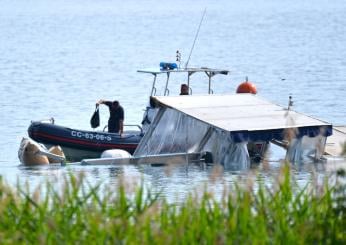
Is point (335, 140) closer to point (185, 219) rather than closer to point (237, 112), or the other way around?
point (237, 112)

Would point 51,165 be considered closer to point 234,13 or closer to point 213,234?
point 213,234

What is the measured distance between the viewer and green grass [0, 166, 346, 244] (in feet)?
32.2

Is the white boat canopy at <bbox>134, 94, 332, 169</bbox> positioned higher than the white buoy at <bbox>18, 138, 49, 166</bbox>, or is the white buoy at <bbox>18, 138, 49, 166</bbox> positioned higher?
the white boat canopy at <bbox>134, 94, 332, 169</bbox>

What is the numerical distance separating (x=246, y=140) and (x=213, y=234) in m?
15.6

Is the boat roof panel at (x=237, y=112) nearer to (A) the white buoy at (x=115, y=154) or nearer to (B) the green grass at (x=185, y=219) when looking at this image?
(A) the white buoy at (x=115, y=154)

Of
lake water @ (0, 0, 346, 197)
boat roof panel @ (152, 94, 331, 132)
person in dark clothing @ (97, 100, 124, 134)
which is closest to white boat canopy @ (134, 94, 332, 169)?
boat roof panel @ (152, 94, 331, 132)

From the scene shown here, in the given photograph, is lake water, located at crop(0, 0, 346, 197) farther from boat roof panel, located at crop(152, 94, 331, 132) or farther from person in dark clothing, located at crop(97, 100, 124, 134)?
person in dark clothing, located at crop(97, 100, 124, 134)

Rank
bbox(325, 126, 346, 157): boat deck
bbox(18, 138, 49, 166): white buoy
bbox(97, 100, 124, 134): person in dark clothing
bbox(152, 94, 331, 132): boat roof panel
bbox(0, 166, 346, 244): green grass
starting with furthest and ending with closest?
bbox(97, 100, 124, 134): person in dark clothing < bbox(18, 138, 49, 166): white buoy < bbox(325, 126, 346, 157): boat deck < bbox(152, 94, 331, 132): boat roof panel < bbox(0, 166, 346, 244): green grass

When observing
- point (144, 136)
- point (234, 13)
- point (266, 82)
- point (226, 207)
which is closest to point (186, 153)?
point (144, 136)

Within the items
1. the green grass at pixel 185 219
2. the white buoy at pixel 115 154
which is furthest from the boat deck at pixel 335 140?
the green grass at pixel 185 219

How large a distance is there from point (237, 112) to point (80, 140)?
502 cm

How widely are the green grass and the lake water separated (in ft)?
1.11

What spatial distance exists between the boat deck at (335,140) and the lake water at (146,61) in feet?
4.16

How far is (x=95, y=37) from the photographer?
3932 inches
